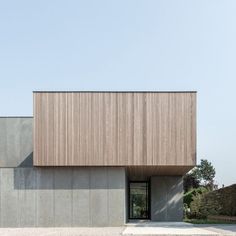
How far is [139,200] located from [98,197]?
28.1 feet

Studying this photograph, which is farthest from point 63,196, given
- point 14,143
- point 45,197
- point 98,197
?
point 14,143

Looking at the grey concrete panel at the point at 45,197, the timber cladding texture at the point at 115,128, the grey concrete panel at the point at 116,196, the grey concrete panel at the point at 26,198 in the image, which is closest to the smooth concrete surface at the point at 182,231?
the grey concrete panel at the point at 116,196

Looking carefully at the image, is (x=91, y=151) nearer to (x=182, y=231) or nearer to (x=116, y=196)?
(x=116, y=196)

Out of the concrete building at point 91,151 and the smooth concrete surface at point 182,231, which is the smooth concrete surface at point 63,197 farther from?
the smooth concrete surface at point 182,231

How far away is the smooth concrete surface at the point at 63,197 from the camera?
20.9 m

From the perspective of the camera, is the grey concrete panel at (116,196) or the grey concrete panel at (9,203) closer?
the grey concrete panel at (116,196)

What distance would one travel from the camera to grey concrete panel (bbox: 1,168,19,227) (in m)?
21.0

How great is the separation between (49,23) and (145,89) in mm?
5484

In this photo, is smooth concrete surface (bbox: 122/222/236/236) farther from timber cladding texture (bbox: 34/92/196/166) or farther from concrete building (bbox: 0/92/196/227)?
timber cladding texture (bbox: 34/92/196/166)

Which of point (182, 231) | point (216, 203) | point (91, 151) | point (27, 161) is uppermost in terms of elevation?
point (91, 151)

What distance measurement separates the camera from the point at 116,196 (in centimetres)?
2103

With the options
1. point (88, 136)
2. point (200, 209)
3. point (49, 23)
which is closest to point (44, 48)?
point (49, 23)

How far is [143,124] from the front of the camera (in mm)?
20766

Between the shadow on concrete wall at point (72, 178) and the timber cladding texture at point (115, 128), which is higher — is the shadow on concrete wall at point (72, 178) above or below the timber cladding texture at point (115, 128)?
below
